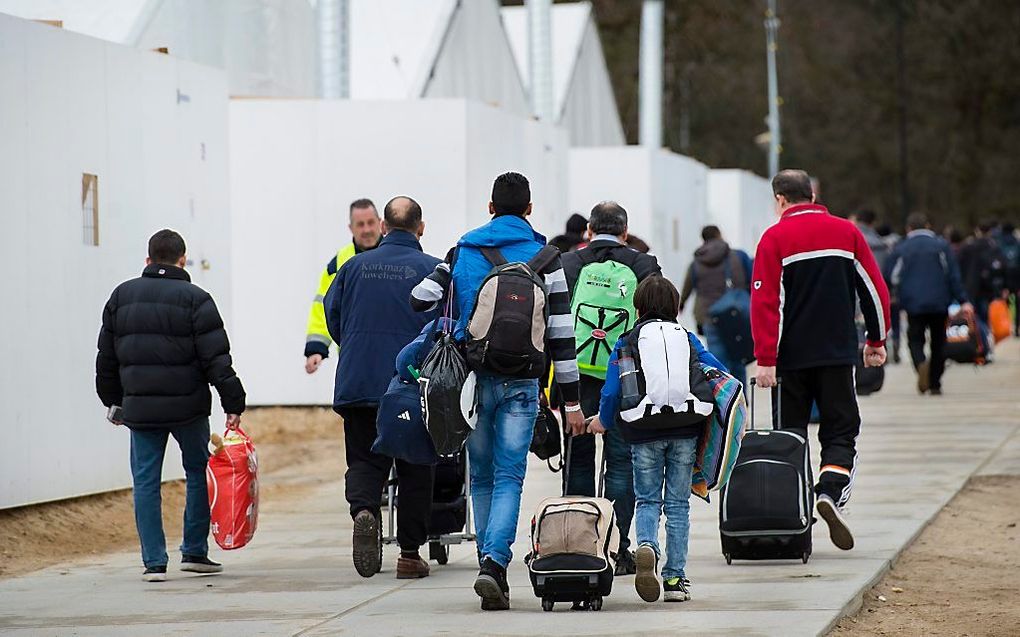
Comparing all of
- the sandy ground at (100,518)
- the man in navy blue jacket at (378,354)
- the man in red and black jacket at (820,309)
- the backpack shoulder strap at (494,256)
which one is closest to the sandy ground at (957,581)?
the man in red and black jacket at (820,309)

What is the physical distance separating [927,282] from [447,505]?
1178cm

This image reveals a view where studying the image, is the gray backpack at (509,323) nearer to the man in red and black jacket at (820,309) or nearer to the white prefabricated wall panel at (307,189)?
the man in red and black jacket at (820,309)

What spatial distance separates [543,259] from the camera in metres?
7.96

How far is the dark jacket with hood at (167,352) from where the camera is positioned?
9109 millimetres

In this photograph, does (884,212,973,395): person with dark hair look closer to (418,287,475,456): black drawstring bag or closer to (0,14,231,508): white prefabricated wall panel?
(0,14,231,508): white prefabricated wall panel

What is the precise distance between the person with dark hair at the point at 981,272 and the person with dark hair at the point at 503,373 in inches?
749

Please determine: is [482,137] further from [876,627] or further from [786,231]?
[876,627]

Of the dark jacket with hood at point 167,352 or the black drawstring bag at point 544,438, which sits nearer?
the black drawstring bag at point 544,438

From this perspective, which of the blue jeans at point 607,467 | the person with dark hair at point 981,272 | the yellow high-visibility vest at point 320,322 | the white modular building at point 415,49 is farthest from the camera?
the person with dark hair at point 981,272

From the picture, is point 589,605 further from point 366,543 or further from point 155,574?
point 155,574

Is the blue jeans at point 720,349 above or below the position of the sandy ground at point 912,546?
above

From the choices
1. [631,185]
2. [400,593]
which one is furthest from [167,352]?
[631,185]

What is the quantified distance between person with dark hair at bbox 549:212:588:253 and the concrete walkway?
1686 millimetres

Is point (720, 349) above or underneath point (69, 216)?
underneath
